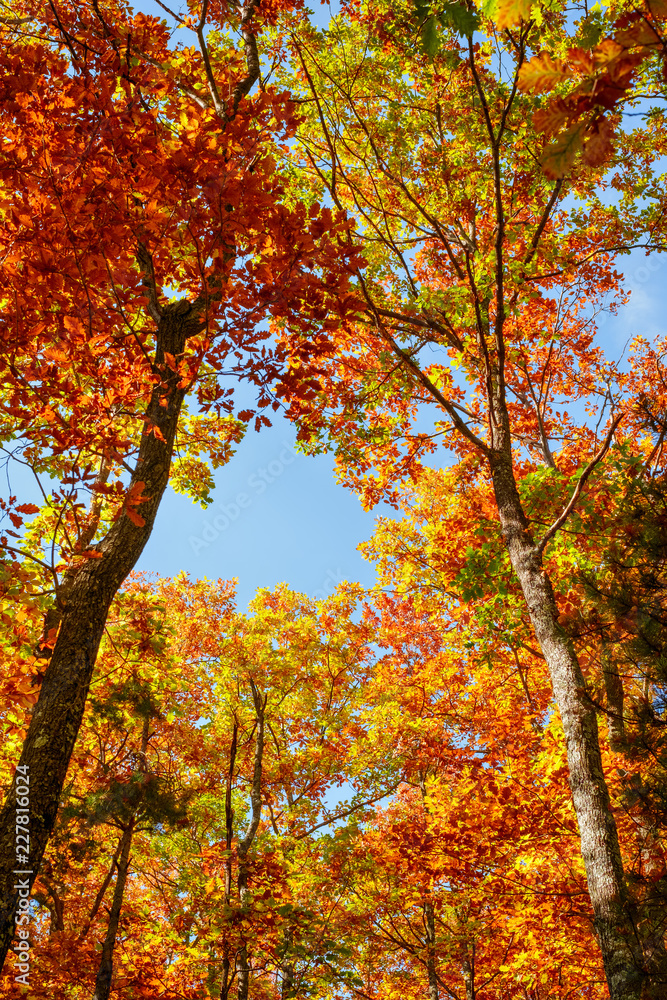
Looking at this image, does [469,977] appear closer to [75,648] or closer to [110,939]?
[110,939]

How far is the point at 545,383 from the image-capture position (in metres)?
9.66

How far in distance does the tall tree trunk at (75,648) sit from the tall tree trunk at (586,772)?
359cm

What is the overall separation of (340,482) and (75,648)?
5.74 meters

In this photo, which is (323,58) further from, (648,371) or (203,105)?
(648,371)

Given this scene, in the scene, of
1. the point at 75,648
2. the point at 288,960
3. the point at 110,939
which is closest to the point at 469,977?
the point at 288,960

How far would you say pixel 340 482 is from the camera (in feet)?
30.1

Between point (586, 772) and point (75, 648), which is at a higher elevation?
point (75, 648)

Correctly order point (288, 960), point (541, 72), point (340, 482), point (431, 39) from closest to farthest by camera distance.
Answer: point (541, 72)
point (431, 39)
point (288, 960)
point (340, 482)

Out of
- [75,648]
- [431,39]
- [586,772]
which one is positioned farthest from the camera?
[586,772]

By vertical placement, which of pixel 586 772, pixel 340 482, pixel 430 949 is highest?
pixel 340 482

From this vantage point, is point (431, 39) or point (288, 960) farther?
point (288, 960)

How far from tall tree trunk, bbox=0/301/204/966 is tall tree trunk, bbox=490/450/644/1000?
11.8 feet

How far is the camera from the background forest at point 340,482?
3881 mm

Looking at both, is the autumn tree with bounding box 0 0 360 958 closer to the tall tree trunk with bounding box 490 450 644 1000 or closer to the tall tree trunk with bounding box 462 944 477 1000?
the tall tree trunk with bounding box 490 450 644 1000
